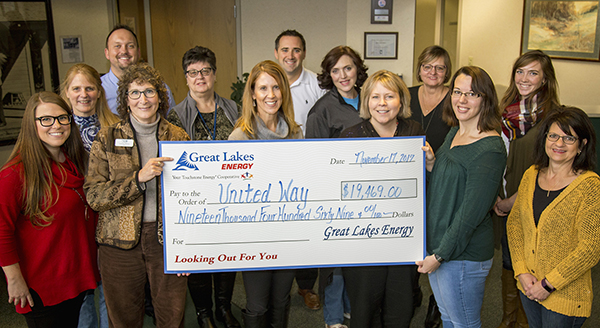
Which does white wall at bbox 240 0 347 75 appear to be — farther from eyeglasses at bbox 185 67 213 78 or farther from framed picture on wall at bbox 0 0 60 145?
eyeglasses at bbox 185 67 213 78

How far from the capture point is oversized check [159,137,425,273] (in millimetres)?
1902

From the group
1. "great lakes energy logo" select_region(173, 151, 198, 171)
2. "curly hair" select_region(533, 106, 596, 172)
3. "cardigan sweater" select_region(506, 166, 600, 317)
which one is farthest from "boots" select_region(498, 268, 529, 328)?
"great lakes energy logo" select_region(173, 151, 198, 171)

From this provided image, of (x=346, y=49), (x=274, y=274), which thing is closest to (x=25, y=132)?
(x=274, y=274)

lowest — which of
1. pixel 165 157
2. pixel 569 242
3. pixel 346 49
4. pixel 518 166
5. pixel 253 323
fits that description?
pixel 253 323

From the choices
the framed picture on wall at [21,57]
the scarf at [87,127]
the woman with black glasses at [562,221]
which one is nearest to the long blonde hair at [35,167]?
the scarf at [87,127]

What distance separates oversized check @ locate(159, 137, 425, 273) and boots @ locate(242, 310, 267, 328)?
0.88ft

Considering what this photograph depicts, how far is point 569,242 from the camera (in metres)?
1.74

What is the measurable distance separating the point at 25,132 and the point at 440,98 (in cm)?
233

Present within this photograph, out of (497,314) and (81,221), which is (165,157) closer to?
(81,221)

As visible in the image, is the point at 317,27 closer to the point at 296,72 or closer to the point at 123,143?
the point at 296,72

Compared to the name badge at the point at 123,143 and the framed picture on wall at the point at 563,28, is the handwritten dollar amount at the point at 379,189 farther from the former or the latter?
the framed picture on wall at the point at 563,28

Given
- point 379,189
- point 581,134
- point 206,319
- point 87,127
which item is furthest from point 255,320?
point 581,134

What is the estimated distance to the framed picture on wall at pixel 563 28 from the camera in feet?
15.1

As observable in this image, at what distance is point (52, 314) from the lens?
1893 mm
